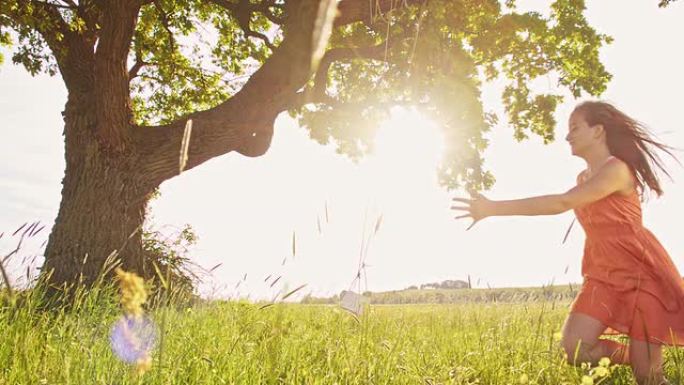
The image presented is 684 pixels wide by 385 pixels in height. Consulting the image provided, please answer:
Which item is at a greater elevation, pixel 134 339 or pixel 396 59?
pixel 396 59

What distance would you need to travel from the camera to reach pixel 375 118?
12.1 meters

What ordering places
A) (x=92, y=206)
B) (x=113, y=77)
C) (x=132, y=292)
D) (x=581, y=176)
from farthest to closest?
(x=113, y=77), (x=92, y=206), (x=581, y=176), (x=132, y=292)

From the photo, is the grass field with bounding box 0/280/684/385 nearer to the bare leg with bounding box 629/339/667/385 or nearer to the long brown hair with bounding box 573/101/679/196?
the bare leg with bounding box 629/339/667/385

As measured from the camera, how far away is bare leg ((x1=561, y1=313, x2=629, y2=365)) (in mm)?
3164

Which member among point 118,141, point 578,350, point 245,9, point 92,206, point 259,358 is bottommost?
point 259,358

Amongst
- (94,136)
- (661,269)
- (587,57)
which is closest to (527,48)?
(587,57)

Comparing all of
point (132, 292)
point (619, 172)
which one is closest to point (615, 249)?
point (619, 172)

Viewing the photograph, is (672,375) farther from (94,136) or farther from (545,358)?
(94,136)

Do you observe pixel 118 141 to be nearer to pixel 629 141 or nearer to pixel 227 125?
pixel 227 125

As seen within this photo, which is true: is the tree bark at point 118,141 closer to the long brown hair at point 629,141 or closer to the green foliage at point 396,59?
the green foliage at point 396,59

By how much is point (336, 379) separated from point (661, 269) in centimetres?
222

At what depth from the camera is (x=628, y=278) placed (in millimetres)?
3215

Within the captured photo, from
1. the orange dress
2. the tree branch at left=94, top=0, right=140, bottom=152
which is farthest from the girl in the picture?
the tree branch at left=94, top=0, right=140, bottom=152

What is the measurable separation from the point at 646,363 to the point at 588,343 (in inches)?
12.8
